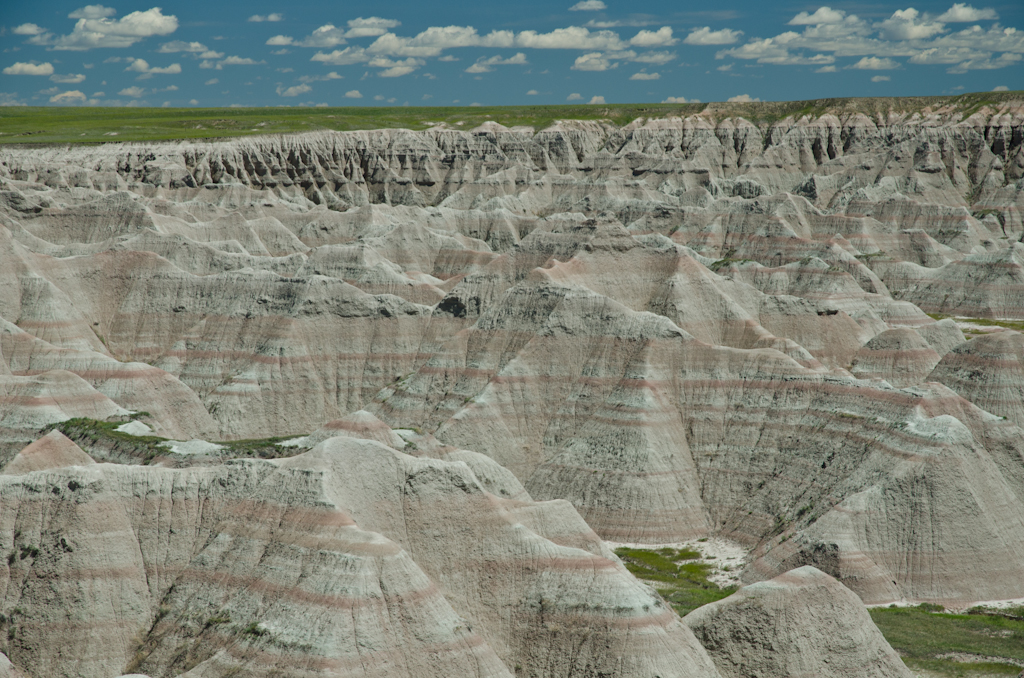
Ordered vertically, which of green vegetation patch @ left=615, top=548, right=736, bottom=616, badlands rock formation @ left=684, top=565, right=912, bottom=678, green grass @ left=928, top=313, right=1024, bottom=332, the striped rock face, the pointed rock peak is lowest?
green vegetation patch @ left=615, top=548, right=736, bottom=616

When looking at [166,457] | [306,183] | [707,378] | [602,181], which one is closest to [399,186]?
[306,183]

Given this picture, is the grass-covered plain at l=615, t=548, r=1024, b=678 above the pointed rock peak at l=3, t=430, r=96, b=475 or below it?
below

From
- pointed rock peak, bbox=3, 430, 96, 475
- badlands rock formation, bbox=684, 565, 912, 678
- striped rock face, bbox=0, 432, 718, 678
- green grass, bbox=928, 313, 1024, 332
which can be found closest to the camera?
striped rock face, bbox=0, 432, 718, 678

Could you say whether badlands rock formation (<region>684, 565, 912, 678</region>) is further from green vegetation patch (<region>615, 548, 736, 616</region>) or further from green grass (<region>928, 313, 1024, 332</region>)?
green grass (<region>928, 313, 1024, 332</region>)

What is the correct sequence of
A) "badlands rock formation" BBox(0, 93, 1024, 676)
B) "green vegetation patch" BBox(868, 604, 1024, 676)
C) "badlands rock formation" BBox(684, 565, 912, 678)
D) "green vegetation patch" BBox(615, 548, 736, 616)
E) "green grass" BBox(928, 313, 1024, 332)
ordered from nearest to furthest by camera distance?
"badlands rock formation" BBox(0, 93, 1024, 676) → "badlands rock formation" BBox(684, 565, 912, 678) → "green vegetation patch" BBox(868, 604, 1024, 676) → "green vegetation patch" BBox(615, 548, 736, 616) → "green grass" BBox(928, 313, 1024, 332)

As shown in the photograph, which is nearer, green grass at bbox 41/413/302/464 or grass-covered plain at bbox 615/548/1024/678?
grass-covered plain at bbox 615/548/1024/678

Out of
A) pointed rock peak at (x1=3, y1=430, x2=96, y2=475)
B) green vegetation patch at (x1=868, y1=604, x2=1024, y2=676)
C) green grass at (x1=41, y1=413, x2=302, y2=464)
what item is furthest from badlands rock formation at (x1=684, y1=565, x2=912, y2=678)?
pointed rock peak at (x1=3, y1=430, x2=96, y2=475)
